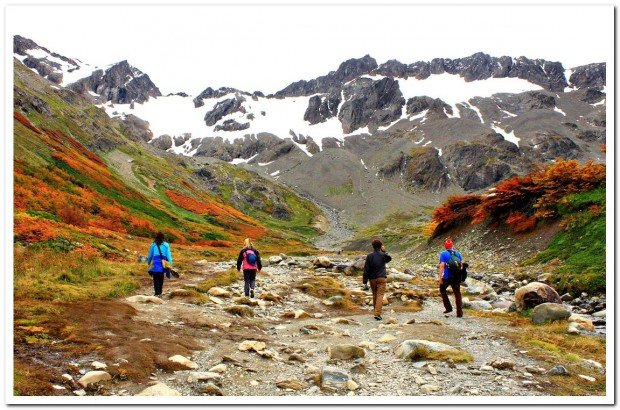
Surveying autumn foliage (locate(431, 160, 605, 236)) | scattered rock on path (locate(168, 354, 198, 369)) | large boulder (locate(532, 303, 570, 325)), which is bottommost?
large boulder (locate(532, 303, 570, 325))

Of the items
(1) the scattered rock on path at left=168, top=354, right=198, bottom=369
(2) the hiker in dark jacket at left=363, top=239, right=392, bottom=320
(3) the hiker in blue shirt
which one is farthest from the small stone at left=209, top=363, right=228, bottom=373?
(3) the hiker in blue shirt

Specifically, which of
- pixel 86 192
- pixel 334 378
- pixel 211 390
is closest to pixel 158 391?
pixel 211 390

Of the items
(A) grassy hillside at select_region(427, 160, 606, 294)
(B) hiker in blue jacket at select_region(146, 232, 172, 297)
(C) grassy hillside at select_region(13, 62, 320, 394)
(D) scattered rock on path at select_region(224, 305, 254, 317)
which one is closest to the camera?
(C) grassy hillside at select_region(13, 62, 320, 394)

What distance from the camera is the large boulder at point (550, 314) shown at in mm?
14320

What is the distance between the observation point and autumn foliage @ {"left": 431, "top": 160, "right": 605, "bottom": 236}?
33.6 m

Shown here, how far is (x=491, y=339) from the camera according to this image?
1234 centimetres

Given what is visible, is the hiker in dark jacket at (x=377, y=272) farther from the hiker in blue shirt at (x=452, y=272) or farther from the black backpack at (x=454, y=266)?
the black backpack at (x=454, y=266)

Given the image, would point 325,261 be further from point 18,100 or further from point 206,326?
A: point 18,100

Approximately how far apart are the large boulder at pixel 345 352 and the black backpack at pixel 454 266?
7.21 metres

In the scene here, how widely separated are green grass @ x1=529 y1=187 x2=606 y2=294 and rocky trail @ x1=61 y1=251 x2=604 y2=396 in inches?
233

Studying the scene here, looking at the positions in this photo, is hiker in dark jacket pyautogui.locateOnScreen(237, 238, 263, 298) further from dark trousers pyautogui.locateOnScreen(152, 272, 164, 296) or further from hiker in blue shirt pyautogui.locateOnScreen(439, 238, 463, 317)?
hiker in blue shirt pyautogui.locateOnScreen(439, 238, 463, 317)

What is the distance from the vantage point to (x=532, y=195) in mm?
39344

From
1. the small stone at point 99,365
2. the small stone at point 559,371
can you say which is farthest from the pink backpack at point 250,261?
the small stone at point 559,371

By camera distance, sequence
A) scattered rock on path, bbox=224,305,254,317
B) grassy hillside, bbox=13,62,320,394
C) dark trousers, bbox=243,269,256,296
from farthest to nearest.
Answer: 1. dark trousers, bbox=243,269,256,296
2. scattered rock on path, bbox=224,305,254,317
3. grassy hillside, bbox=13,62,320,394
